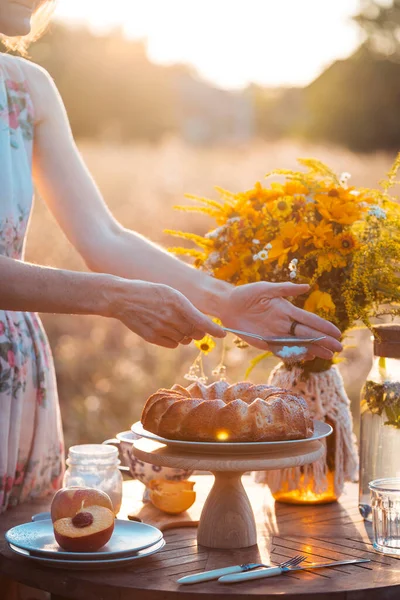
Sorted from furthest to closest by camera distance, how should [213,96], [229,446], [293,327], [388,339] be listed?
[213,96], [293,327], [388,339], [229,446]

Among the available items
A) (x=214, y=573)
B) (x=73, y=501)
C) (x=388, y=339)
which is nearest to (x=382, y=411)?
(x=388, y=339)

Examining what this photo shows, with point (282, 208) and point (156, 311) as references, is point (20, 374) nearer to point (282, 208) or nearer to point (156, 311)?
point (156, 311)

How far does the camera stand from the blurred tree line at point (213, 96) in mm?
10602

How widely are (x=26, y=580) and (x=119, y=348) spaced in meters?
3.78

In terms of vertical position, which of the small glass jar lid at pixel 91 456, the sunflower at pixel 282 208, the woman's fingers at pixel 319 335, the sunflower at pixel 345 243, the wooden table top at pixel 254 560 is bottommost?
the wooden table top at pixel 254 560

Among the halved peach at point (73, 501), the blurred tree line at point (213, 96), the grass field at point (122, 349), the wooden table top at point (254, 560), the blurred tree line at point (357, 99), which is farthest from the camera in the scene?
the blurred tree line at point (213, 96)

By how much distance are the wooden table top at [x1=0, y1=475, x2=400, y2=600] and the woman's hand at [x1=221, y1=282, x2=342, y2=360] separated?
359 mm

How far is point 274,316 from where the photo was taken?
1.95 m

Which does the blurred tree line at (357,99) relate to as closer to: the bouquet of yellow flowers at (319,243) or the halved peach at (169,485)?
the bouquet of yellow flowers at (319,243)

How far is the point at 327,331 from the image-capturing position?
1.87 meters

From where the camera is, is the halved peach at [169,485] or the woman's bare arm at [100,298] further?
the halved peach at [169,485]

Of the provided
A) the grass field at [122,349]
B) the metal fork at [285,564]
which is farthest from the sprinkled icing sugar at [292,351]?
the grass field at [122,349]

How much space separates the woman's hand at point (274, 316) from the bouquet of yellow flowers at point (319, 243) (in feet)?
0.16

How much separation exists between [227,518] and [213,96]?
1278cm
